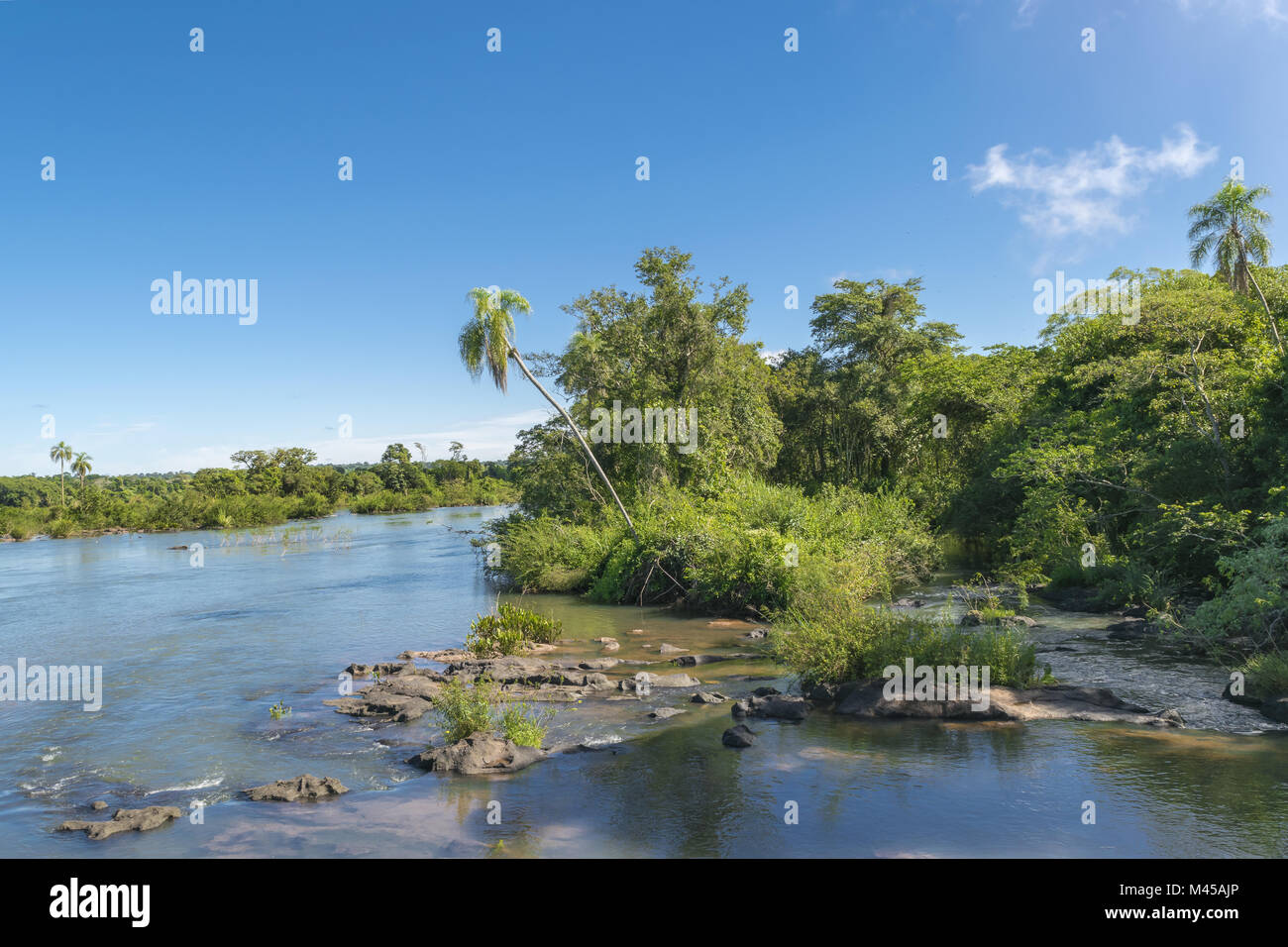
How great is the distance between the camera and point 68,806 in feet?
33.1

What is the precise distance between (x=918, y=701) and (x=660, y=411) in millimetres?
20961

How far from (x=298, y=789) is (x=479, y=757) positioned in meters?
2.30

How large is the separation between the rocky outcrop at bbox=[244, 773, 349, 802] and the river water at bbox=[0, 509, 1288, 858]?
20 centimetres

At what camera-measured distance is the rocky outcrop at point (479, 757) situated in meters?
10.6

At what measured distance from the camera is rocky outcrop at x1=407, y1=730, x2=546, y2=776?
10570mm

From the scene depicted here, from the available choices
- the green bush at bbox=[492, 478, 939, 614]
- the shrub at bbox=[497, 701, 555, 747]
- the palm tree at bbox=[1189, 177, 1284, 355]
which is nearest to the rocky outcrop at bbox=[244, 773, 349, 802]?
the shrub at bbox=[497, 701, 555, 747]

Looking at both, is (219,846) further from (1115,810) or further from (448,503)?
(448,503)

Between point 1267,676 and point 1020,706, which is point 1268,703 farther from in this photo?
point 1020,706

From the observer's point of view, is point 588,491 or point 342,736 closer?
point 342,736

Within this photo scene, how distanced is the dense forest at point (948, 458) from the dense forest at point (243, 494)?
59.3m

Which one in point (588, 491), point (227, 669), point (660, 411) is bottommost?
point (227, 669)

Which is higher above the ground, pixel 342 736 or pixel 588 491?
pixel 588 491
